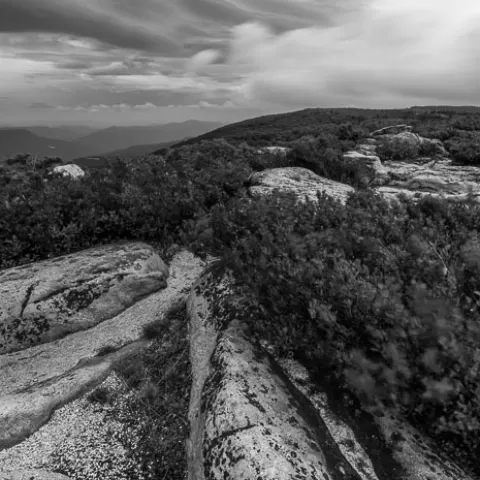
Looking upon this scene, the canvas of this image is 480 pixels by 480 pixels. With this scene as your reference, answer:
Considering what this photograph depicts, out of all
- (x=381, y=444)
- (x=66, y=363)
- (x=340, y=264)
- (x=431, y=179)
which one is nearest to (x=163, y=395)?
(x=66, y=363)

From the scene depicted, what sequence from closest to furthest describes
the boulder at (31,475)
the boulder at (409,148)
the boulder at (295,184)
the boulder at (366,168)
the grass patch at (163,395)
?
the boulder at (31,475)
the grass patch at (163,395)
the boulder at (295,184)
the boulder at (366,168)
the boulder at (409,148)

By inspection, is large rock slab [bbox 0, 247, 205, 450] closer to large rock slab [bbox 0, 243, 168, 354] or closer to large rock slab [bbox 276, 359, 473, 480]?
large rock slab [bbox 0, 243, 168, 354]

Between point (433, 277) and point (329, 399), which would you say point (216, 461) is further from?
point (433, 277)

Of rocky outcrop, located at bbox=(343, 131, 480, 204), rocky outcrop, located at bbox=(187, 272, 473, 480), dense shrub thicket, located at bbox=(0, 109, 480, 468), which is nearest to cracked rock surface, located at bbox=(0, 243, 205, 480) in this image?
dense shrub thicket, located at bbox=(0, 109, 480, 468)

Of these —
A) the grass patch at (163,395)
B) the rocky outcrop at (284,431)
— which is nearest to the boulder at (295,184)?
the grass patch at (163,395)

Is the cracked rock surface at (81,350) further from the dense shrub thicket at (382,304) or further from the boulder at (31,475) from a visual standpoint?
the dense shrub thicket at (382,304)

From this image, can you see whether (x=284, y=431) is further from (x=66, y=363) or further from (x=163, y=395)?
(x=66, y=363)
